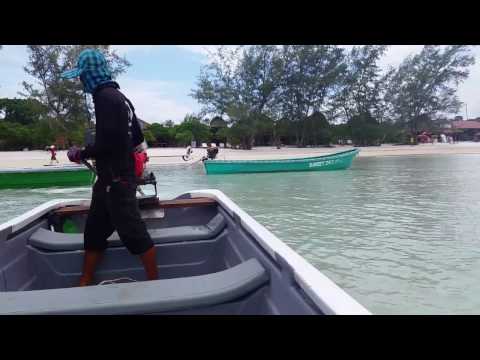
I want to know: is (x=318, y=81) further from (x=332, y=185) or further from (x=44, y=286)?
(x=44, y=286)

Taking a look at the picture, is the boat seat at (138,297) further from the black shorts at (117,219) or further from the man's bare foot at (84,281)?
the man's bare foot at (84,281)

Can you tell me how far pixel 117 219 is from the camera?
7.34ft

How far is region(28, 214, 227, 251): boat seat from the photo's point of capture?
8.61 ft

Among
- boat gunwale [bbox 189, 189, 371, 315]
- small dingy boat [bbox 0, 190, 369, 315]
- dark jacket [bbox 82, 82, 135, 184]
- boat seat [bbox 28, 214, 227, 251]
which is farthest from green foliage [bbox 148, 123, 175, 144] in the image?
boat gunwale [bbox 189, 189, 371, 315]

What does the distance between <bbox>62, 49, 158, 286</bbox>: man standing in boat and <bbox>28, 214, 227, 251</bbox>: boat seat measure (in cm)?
29

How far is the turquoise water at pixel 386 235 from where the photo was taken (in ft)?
11.4

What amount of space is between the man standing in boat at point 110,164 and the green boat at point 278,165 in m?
14.8

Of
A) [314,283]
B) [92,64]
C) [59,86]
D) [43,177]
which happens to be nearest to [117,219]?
[92,64]

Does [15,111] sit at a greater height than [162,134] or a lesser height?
greater

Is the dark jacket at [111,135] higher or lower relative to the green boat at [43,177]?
higher

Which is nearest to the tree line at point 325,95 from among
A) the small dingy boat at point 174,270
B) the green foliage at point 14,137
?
the green foliage at point 14,137

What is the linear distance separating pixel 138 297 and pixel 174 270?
4.03ft

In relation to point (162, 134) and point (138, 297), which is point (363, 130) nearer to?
point (162, 134)

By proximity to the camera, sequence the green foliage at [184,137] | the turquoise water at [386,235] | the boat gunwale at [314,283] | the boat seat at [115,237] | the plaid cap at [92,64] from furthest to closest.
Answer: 1. the green foliage at [184,137]
2. the turquoise water at [386,235]
3. the boat seat at [115,237]
4. the plaid cap at [92,64]
5. the boat gunwale at [314,283]
